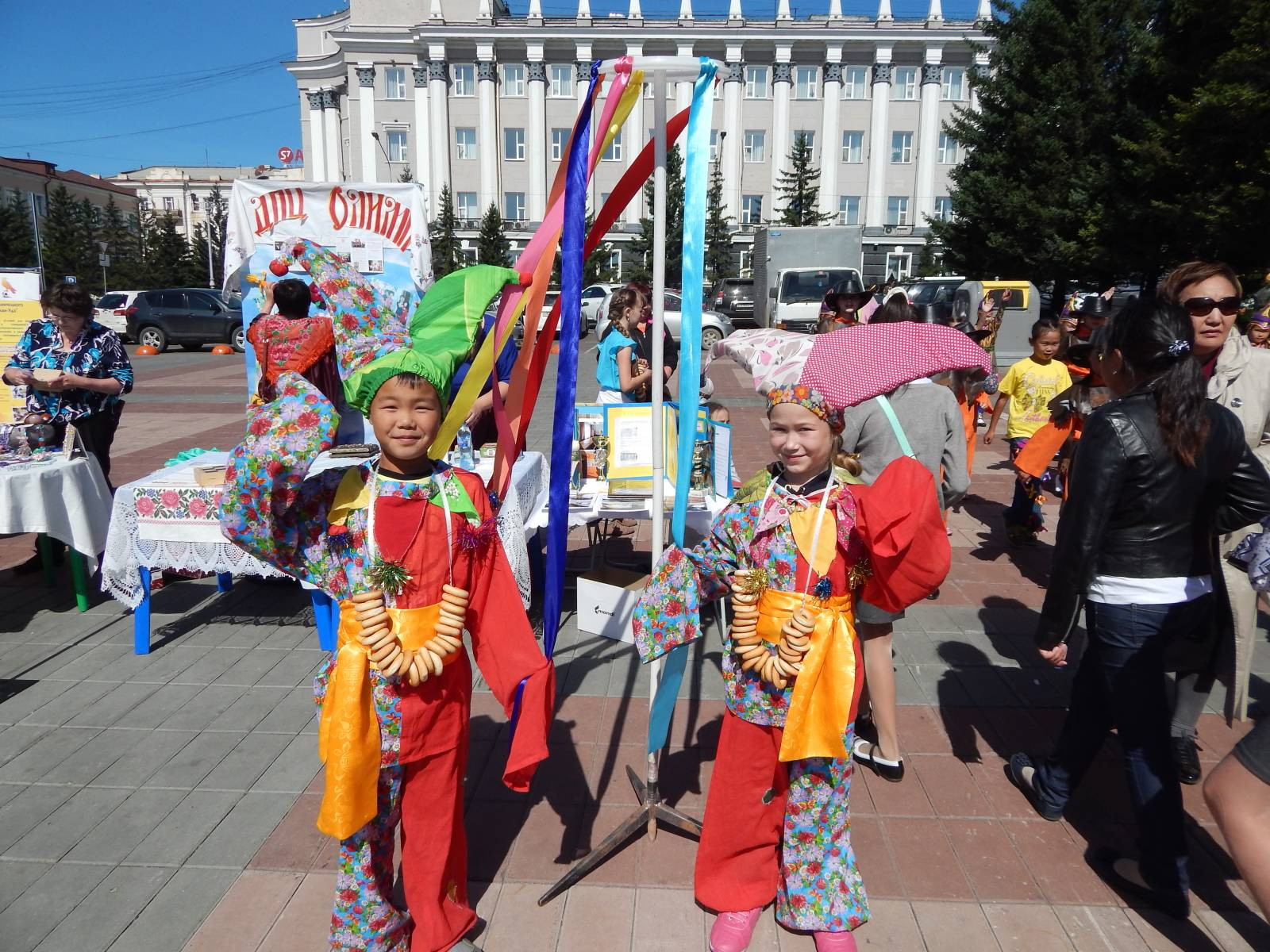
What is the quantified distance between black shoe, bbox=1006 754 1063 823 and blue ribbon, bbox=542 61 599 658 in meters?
2.12

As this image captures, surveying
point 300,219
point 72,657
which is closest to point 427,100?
point 300,219

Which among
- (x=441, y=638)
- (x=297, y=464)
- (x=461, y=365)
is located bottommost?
(x=441, y=638)

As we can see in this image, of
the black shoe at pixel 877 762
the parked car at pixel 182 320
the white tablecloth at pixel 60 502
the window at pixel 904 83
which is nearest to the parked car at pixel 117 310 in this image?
the parked car at pixel 182 320

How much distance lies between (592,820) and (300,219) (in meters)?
5.28

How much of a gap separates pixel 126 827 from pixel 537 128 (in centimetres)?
4965

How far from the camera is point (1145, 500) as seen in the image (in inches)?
98.4

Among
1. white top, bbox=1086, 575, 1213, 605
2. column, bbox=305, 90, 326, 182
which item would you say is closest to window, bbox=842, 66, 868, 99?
column, bbox=305, 90, 326, 182

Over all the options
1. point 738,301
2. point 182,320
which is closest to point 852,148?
point 738,301

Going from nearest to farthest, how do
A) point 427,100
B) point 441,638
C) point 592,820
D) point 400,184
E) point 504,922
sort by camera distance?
1. point 441,638
2. point 504,922
3. point 592,820
4. point 400,184
5. point 427,100

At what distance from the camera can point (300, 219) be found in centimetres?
630

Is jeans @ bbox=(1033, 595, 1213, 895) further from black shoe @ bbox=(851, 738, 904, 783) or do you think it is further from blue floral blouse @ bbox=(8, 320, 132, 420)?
blue floral blouse @ bbox=(8, 320, 132, 420)

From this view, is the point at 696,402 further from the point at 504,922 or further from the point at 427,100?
the point at 427,100

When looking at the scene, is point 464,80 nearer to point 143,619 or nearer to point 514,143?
point 514,143

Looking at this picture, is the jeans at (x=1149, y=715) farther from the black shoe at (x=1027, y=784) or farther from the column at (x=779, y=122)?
the column at (x=779, y=122)
